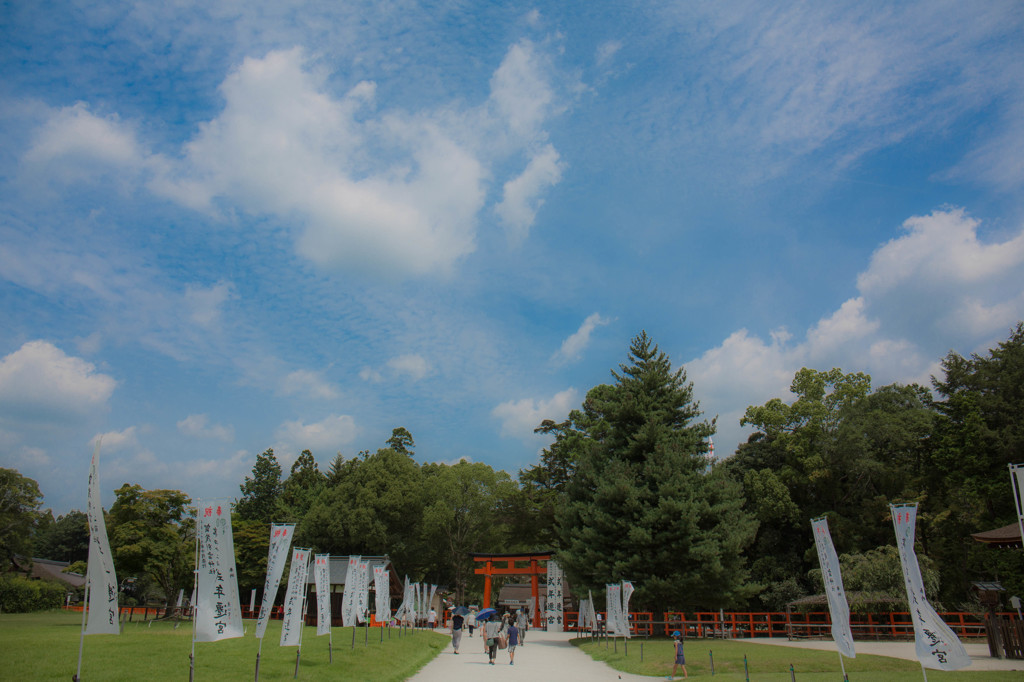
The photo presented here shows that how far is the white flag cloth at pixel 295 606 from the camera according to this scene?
49.4 ft

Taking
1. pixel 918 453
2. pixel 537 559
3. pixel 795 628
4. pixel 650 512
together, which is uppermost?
pixel 918 453

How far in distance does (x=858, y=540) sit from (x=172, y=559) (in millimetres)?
39549

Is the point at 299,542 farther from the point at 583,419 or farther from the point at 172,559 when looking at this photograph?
the point at 583,419

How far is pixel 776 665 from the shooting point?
57.1 ft

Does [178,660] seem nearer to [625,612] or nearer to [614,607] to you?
[614,607]

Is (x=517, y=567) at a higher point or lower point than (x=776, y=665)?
higher

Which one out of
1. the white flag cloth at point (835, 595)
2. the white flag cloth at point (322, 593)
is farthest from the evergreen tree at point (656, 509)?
the white flag cloth at point (835, 595)

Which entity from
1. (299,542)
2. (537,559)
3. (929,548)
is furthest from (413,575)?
(929,548)

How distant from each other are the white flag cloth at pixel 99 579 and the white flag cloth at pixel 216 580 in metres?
1.27

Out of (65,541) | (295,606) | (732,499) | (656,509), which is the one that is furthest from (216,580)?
(65,541)

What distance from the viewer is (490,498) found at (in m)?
52.5

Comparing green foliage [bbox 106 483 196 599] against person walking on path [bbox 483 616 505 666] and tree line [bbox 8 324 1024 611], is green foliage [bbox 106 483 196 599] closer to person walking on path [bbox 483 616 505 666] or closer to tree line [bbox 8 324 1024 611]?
tree line [bbox 8 324 1024 611]

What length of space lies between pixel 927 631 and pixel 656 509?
17844 millimetres

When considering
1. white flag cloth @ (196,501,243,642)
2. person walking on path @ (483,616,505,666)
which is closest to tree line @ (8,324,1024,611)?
person walking on path @ (483,616,505,666)
